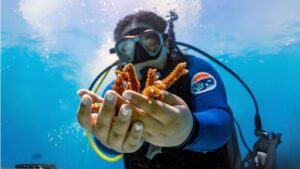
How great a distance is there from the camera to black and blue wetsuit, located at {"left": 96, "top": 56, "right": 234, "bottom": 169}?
152 centimetres

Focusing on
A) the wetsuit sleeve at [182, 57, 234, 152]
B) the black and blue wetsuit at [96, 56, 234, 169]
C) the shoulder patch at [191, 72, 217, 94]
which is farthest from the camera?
the shoulder patch at [191, 72, 217, 94]

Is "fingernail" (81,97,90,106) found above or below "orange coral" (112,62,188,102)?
below

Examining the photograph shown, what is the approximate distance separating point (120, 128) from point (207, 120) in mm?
573

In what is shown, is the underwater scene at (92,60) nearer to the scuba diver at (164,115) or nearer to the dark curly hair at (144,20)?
the dark curly hair at (144,20)

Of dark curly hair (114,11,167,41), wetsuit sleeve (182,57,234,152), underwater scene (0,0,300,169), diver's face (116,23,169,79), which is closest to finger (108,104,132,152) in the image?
wetsuit sleeve (182,57,234,152)

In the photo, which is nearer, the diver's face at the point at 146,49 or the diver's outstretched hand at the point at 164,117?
the diver's outstretched hand at the point at 164,117

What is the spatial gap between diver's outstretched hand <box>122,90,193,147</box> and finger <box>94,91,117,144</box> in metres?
0.04

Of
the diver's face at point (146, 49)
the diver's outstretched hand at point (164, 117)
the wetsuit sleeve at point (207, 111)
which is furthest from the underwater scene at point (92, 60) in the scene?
the diver's outstretched hand at point (164, 117)

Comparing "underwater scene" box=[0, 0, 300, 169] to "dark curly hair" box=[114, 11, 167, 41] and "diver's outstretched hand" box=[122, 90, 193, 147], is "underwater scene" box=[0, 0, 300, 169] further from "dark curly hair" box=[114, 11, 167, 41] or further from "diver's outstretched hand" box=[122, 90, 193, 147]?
"diver's outstretched hand" box=[122, 90, 193, 147]

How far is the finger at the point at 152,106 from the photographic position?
918mm

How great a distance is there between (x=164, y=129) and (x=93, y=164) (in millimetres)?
8548

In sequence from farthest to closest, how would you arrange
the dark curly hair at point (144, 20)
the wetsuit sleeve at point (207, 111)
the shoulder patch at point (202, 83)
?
the dark curly hair at point (144, 20) → the shoulder patch at point (202, 83) → the wetsuit sleeve at point (207, 111)

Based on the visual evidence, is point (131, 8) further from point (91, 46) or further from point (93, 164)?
point (93, 164)

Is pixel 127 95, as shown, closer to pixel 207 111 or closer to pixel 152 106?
pixel 152 106
